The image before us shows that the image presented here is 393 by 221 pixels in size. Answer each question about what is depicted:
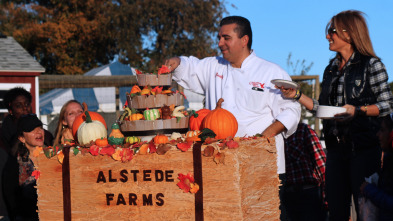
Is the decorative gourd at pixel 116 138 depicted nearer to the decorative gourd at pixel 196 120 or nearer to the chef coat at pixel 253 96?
the decorative gourd at pixel 196 120

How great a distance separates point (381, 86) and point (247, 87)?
104cm

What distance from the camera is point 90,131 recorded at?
3469mm

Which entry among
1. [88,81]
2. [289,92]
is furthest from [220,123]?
[88,81]

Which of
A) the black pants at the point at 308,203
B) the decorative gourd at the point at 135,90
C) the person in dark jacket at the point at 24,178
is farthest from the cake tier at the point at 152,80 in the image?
the black pants at the point at 308,203

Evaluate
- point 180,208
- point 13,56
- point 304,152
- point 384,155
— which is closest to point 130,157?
point 180,208

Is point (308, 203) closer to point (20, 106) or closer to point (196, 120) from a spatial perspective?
point (196, 120)

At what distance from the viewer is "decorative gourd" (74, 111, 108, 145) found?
136 inches

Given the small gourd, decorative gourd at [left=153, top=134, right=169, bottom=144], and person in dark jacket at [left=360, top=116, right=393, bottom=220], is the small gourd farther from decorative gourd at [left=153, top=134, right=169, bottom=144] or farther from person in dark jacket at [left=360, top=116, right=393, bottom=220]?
person in dark jacket at [left=360, top=116, right=393, bottom=220]

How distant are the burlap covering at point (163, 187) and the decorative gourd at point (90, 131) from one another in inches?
8.4

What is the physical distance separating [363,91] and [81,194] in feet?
7.49

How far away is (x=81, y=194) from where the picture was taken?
10.7 feet

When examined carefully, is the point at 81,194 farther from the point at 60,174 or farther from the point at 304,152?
the point at 304,152

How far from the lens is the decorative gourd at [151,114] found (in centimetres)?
341

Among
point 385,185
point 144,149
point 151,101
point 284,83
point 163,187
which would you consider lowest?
point 385,185
